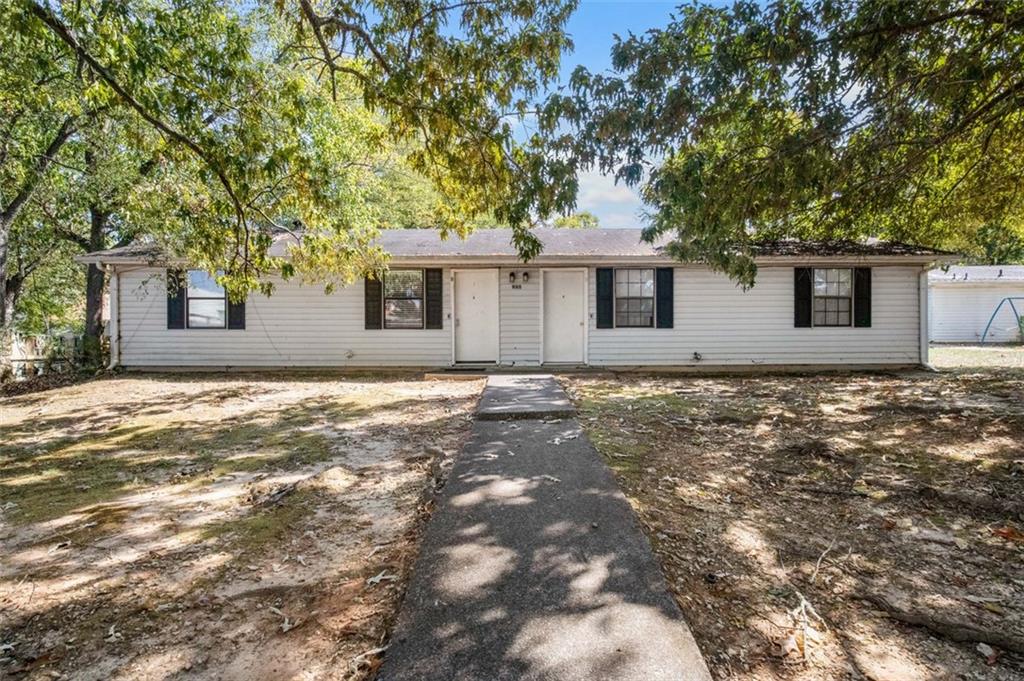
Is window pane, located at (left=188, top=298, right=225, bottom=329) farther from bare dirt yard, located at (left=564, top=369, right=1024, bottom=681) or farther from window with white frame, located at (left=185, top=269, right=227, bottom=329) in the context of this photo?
bare dirt yard, located at (left=564, top=369, right=1024, bottom=681)

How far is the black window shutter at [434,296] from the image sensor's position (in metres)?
11.6

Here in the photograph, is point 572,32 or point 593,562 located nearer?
point 593,562

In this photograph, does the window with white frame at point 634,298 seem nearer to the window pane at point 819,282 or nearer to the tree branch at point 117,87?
the window pane at point 819,282

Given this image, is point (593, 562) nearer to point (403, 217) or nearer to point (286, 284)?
point (286, 284)

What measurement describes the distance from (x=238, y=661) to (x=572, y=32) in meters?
5.53

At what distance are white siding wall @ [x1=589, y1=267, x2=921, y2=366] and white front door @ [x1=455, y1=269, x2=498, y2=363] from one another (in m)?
2.25

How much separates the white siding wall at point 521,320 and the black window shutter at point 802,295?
228 inches

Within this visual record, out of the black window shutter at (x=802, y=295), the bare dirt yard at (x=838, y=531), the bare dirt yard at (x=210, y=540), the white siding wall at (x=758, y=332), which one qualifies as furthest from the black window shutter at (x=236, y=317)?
the black window shutter at (x=802, y=295)

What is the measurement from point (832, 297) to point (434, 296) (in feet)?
29.6

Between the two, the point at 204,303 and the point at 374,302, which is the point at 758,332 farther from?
Result: the point at 204,303

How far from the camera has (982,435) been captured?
5598mm

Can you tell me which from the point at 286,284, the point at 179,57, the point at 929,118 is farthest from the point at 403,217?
the point at 929,118

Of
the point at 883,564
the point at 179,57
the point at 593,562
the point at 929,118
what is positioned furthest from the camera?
the point at 929,118

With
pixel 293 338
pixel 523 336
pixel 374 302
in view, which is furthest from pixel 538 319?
pixel 293 338
